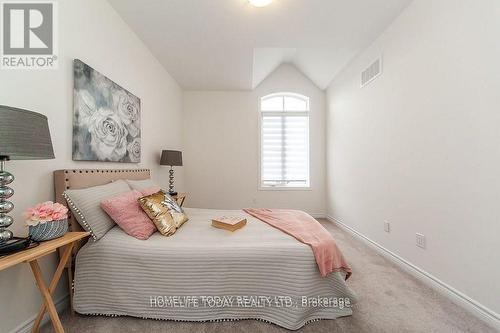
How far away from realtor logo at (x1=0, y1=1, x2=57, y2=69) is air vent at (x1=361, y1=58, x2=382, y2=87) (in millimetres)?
3321

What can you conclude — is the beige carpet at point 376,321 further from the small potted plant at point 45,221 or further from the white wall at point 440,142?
the small potted plant at point 45,221

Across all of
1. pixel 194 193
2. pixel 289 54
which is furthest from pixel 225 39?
pixel 194 193

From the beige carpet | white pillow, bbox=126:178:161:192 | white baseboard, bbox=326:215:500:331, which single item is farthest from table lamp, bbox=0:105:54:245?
white baseboard, bbox=326:215:500:331

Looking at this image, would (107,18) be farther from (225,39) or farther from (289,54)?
(289,54)

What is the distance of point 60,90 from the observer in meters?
1.66

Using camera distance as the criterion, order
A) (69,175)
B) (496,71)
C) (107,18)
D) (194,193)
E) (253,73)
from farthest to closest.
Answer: (194,193), (253,73), (107,18), (69,175), (496,71)

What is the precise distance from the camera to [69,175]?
5.32 ft

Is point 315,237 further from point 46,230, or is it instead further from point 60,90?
point 60,90

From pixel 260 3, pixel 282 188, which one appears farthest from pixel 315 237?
pixel 282 188

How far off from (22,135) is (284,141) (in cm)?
416

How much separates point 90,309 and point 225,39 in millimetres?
3148

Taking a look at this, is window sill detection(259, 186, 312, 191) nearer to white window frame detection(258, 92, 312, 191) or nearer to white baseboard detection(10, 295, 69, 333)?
white window frame detection(258, 92, 312, 191)

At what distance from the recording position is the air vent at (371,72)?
9.03ft

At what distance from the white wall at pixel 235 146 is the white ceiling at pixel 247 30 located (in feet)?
2.58
